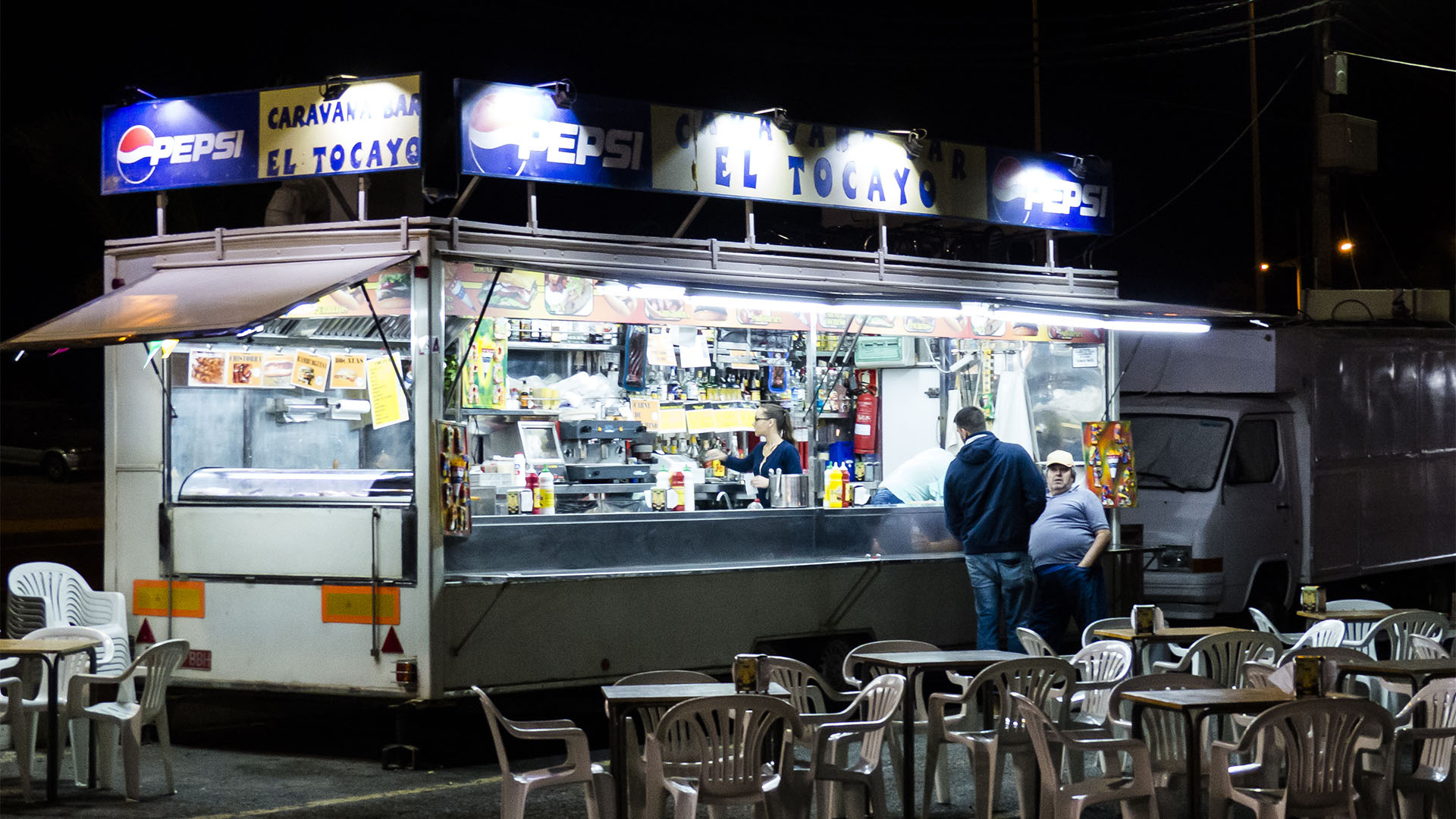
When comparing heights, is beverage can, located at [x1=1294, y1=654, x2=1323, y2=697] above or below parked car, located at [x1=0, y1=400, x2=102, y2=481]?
below

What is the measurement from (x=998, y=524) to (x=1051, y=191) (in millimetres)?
3003

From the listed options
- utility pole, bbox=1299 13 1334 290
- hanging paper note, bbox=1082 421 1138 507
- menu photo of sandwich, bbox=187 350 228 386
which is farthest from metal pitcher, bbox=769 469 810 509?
utility pole, bbox=1299 13 1334 290

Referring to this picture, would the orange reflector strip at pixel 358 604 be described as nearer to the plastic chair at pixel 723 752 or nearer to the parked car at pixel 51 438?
the plastic chair at pixel 723 752

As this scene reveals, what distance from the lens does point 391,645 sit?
7531 millimetres

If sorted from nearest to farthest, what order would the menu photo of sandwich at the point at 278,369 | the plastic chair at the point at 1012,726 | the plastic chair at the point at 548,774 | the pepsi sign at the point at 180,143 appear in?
the plastic chair at the point at 548,774 → the plastic chair at the point at 1012,726 → the pepsi sign at the point at 180,143 → the menu photo of sandwich at the point at 278,369

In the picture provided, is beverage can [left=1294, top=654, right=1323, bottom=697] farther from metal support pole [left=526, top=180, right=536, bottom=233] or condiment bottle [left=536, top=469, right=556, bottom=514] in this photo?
metal support pole [left=526, top=180, right=536, bottom=233]

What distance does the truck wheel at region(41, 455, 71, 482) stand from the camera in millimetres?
26516

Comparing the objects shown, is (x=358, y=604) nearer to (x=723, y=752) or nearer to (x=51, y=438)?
(x=723, y=752)

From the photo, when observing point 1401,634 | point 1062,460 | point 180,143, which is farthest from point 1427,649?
point 180,143

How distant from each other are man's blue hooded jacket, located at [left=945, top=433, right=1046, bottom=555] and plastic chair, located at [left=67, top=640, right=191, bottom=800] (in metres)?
4.42

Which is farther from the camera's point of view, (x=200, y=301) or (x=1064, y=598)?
(x=1064, y=598)

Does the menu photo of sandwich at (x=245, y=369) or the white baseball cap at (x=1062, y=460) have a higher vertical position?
the menu photo of sandwich at (x=245, y=369)

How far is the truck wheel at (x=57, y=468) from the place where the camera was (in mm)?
26516

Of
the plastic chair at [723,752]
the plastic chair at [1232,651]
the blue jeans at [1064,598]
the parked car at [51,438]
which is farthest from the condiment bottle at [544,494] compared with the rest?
the parked car at [51,438]
